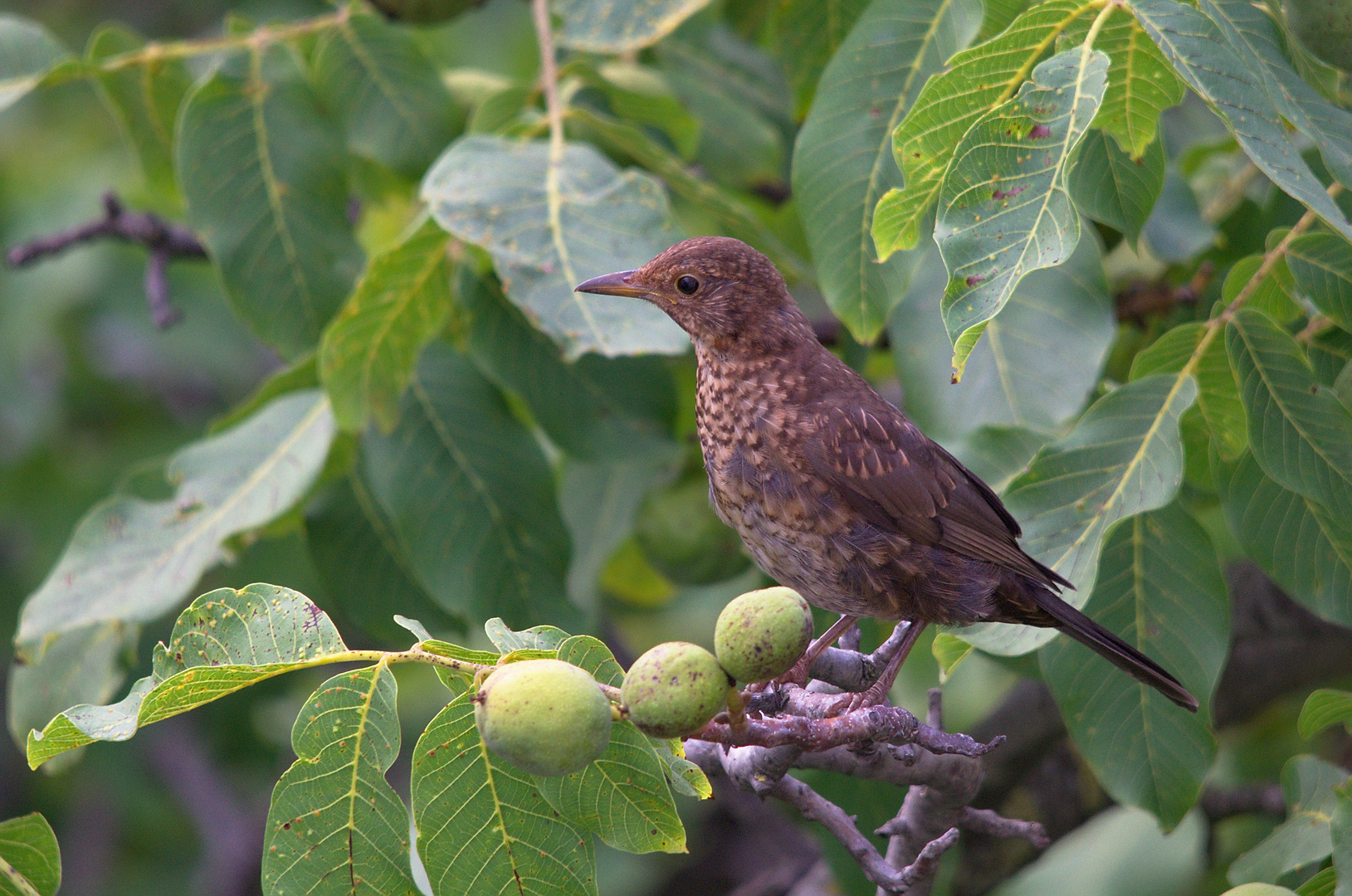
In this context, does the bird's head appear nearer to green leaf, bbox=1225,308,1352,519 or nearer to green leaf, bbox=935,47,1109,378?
green leaf, bbox=935,47,1109,378

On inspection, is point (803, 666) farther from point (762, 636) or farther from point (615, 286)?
point (615, 286)

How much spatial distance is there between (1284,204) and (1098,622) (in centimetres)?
156

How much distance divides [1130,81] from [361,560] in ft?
7.39

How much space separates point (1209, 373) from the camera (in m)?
2.31

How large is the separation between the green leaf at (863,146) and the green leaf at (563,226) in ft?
1.21

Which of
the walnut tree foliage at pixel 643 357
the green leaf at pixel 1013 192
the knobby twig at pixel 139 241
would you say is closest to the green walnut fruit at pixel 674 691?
the walnut tree foliage at pixel 643 357

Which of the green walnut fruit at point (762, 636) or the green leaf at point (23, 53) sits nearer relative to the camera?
the green walnut fruit at point (762, 636)

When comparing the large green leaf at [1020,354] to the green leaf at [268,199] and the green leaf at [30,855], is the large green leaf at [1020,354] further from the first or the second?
the green leaf at [30,855]

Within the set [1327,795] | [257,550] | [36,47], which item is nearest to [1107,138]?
[1327,795]

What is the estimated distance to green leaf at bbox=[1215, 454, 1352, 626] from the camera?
7.45 ft

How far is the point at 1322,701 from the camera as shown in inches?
84.9

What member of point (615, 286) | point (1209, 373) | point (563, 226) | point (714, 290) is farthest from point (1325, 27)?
point (563, 226)

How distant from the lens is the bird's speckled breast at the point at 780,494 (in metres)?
2.21

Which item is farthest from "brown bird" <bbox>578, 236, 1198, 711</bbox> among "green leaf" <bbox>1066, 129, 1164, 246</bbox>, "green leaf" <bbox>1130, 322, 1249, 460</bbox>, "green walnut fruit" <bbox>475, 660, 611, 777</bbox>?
"green walnut fruit" <bbox>475, 660, 611, 777</bbox>
